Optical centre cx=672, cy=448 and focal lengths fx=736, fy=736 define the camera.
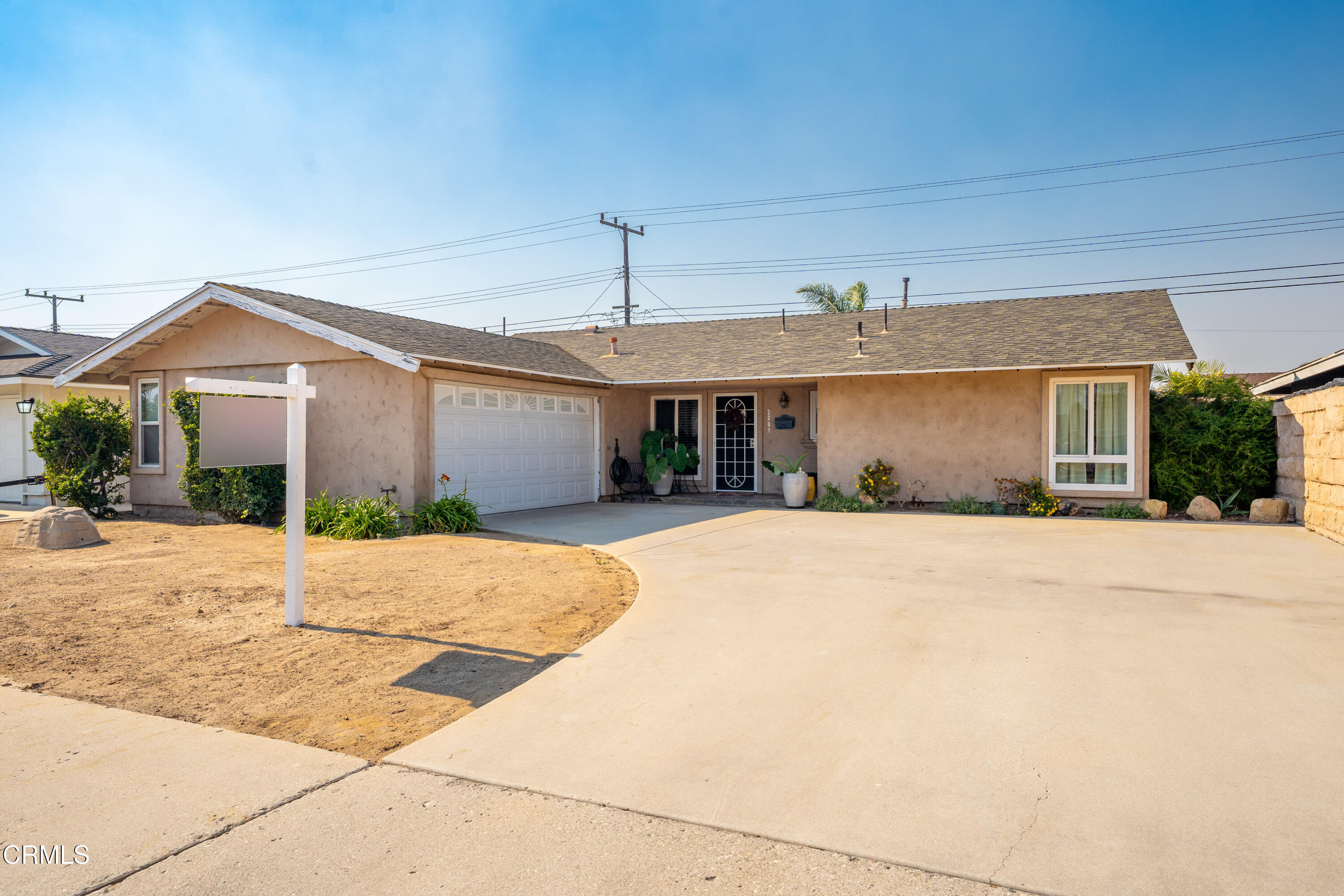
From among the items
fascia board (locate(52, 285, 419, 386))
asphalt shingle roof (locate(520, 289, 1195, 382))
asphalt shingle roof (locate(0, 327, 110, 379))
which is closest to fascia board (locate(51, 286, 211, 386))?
fascia board (locate(52, 285, 419, 386))

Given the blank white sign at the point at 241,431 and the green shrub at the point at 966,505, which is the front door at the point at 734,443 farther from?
the blank white sign at the point at 241,431

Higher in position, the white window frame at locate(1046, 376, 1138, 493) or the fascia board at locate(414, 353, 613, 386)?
the fascia board at locate(414, 353, 613, 386)

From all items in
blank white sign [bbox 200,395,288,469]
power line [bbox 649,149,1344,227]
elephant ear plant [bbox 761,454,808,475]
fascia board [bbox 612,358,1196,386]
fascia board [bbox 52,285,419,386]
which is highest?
power line [bbox 649,149,1344,227]

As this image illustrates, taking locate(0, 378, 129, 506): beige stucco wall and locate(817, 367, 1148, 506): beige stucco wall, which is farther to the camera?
locate(0, 378, 129, 506): beige stucco wall

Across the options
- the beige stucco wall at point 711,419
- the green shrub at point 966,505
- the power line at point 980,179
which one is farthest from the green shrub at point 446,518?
the power line at point 980,179

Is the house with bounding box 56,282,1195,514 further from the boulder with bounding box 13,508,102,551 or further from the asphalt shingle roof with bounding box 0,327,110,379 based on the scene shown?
the boulder with bounding box 13,508,102,551

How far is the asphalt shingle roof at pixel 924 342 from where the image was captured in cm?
1217

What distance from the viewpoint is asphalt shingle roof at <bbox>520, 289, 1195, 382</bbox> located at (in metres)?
12.2

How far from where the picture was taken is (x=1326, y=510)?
31.2 feet

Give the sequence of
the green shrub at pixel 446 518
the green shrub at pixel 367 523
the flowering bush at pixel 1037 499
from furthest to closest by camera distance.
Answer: the flowering bush at pixel 1037 499 < the green shrub at pixel 446 518 < the green shrub at pixel 367 523

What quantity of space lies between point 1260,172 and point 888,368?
13.8 meters

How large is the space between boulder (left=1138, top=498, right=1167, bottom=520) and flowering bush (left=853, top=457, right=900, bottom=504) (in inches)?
154

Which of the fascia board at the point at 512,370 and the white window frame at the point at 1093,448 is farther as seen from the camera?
the white window frame at the point at 1093,448

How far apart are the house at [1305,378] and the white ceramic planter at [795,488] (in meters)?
7.55
